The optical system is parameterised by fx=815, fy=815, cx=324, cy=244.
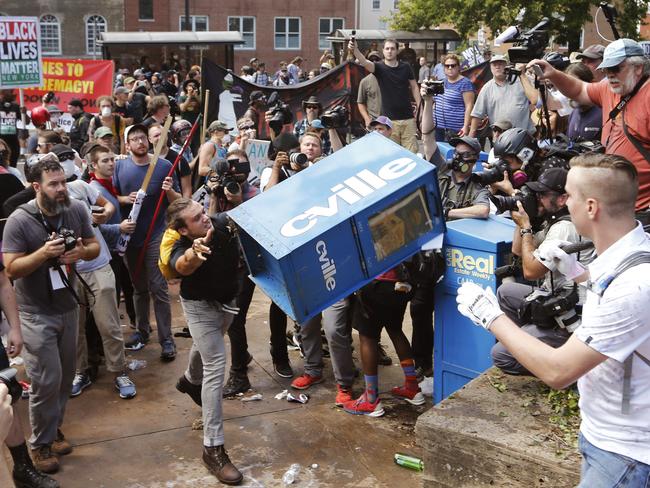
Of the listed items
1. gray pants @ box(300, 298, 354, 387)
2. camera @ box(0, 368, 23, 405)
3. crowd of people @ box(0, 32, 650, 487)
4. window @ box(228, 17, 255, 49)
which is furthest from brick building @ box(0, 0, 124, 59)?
camera @ box(0, 368, 23, 405)

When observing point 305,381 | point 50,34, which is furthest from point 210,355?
point 50,34

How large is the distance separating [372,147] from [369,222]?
2.21ft

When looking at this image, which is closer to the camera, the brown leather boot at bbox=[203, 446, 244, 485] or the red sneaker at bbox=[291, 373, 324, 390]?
the brown leather boot at bbox=[203, 446, 244, 485]

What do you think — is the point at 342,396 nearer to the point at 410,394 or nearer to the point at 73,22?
the point at 410,394

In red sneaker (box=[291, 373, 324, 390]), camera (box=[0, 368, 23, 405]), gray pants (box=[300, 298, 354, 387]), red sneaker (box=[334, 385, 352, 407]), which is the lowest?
red sneaker (box=[291, 373, 324, 390])

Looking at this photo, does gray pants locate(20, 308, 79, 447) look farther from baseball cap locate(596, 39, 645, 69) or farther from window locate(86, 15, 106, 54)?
window locate(86, 15, 106, 54)

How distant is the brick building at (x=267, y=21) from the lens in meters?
49.3

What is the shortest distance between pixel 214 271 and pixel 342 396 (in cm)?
157

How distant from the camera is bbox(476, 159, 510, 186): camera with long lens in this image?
5656 millimetres

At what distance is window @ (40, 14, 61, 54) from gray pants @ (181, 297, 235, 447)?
157 feet

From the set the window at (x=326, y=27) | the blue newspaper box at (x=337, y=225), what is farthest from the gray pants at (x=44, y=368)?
the window at (x=326, y=27)

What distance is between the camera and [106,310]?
639cm

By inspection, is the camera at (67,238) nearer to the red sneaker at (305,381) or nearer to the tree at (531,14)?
the red sneaker at (305,381)

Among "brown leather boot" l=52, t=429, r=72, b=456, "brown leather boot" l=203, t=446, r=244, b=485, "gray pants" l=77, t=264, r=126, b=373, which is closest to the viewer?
"brown leather boot" l=203, t=446, r=244, b=485
